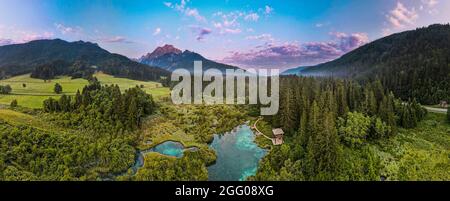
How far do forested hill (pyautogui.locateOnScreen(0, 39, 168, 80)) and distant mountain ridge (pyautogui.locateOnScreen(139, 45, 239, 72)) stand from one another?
1.23ft

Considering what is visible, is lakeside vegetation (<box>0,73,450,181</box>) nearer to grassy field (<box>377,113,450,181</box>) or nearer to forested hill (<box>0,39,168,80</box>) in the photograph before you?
grassy field (<box>377,113,450,181</box>)

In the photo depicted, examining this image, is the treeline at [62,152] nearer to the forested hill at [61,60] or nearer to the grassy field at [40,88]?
the grassy field at [40,88]

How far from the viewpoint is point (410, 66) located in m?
9.26

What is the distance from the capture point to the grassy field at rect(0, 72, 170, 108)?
5508 mm

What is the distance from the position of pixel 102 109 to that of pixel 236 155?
2916 mm

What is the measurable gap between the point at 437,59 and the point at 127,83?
1001cm

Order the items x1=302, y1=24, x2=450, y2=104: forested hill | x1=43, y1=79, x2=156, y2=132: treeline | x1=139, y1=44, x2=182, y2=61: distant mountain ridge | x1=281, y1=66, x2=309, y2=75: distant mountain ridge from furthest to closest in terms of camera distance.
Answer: x1=302, y1=24, x2=450, y2=104: forested hill
x1=281, y1=66, x2=309, y2=75: distant mountain ridge
x1=139, y1=44, x2=182, y2=61: distant mountain ridge
x1=43, y1=79, x2=156, y2=132: treeline

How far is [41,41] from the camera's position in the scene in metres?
5.71

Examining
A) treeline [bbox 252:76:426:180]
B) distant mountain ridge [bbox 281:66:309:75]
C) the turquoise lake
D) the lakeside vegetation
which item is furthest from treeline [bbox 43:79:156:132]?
distant mountain ridge [bbox 281:66:309:75]

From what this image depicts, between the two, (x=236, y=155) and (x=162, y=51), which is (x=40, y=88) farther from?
(x=236, y=155)

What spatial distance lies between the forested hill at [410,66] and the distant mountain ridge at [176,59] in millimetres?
Result: 3605

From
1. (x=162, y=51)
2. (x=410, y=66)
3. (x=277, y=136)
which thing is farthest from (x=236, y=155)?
(x=410, y=66)

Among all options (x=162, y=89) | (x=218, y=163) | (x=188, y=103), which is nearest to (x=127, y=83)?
(x=162, y=89)
